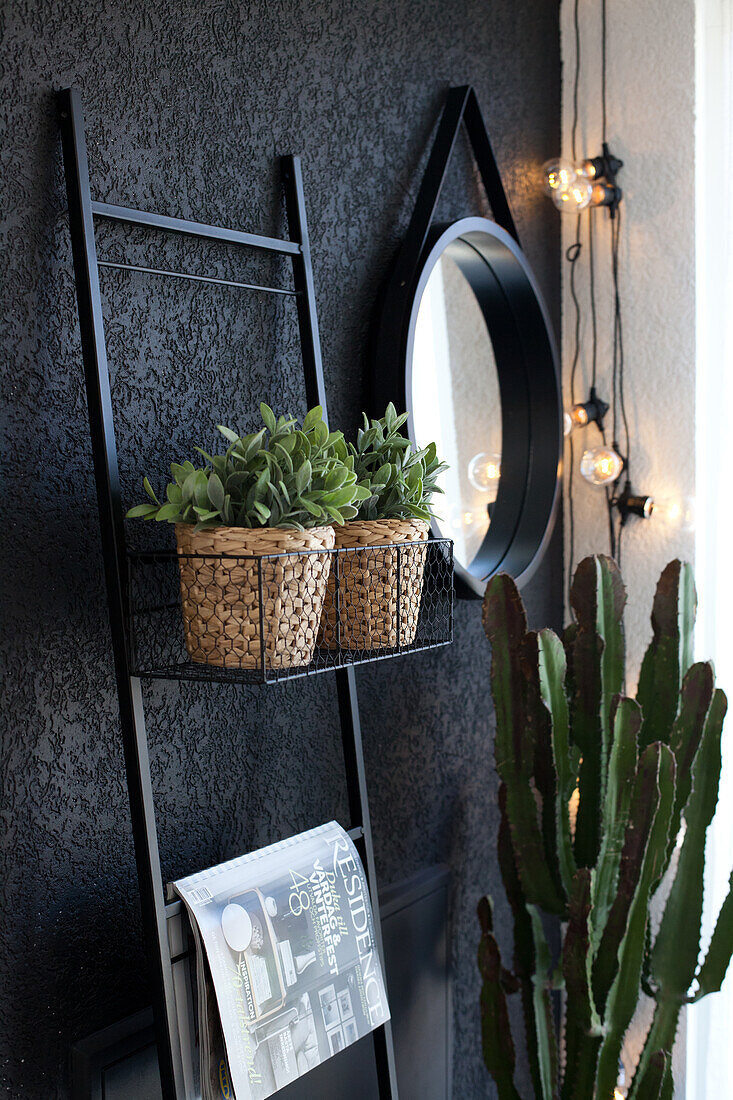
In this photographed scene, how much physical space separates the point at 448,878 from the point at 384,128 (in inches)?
47.7

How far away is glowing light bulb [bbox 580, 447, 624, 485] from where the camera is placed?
73.3 inches

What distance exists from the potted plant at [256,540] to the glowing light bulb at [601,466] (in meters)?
0.98

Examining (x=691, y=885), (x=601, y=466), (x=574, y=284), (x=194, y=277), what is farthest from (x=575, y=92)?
(x=691, y=885)

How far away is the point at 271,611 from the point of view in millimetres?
954

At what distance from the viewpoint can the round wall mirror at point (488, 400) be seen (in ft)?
5.31

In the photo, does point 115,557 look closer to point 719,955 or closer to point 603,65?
point 719,955

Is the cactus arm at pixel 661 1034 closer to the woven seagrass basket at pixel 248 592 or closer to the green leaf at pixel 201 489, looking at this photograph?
the woven seagrass basket at pixel 248 592

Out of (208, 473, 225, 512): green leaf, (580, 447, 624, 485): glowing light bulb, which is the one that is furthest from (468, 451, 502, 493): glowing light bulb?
(208, 473, 225, 512): green leaf

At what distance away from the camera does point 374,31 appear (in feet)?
4.75

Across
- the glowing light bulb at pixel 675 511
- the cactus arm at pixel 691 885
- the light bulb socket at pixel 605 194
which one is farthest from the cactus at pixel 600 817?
the light bulb socket at pixel 605 194

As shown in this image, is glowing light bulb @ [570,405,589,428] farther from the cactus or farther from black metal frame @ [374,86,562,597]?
the cactus

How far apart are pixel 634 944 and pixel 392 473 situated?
30.6 inches

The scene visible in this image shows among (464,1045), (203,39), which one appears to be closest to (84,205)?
(203,39)

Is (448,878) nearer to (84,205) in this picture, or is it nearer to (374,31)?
(84,205)
